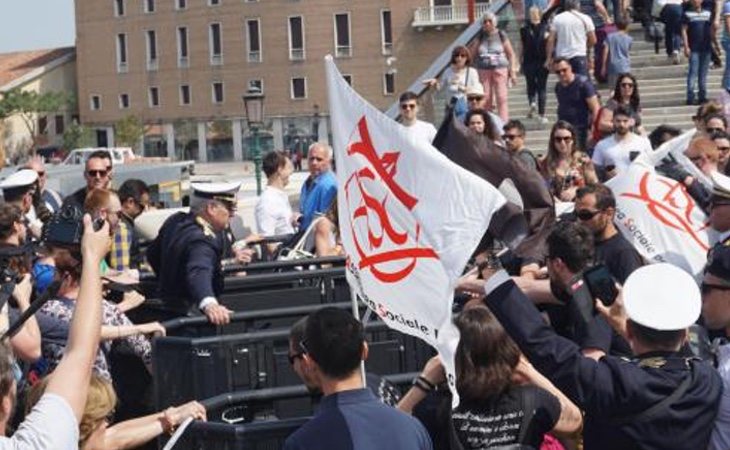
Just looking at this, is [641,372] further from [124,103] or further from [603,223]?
[124,103]

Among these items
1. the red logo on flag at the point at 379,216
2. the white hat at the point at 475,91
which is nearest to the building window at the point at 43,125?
the white hat at the point at 475,91

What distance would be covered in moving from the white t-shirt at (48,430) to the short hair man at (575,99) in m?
10.3

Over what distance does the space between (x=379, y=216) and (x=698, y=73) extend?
10.9 metres

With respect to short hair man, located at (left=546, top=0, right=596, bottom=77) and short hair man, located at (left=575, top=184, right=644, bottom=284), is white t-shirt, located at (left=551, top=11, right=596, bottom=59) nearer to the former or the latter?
short hair man, located at (left=546, top=0, right=596, bottom=77)

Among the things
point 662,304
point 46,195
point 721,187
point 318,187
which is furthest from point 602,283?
point 46,195

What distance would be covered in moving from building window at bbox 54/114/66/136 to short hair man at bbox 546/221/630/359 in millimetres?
98359

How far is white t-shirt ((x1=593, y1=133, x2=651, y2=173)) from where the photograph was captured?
35.3 ft

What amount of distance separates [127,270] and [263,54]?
82045mm

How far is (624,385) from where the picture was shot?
4516 mm

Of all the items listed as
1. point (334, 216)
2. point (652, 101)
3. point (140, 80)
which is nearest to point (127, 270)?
point (334, 216)

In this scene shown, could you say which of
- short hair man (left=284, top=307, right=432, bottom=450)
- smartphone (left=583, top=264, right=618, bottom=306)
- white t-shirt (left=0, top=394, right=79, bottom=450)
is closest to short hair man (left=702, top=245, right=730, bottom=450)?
smartphone (left=583, top=264, right=618, bottom=306)

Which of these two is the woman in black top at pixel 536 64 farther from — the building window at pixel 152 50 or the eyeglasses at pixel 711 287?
the building window at pixel 152 50

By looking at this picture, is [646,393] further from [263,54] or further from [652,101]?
[263,54]

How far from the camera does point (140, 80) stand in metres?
96.1
